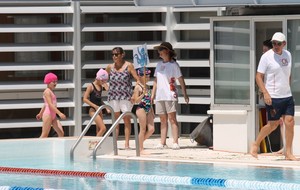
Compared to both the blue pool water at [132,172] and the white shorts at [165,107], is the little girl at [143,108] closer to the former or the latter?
the white shorts at [165,107]

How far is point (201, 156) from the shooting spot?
54.5 feet

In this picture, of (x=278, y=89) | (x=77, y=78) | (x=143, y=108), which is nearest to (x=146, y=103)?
(x=143, y=108)

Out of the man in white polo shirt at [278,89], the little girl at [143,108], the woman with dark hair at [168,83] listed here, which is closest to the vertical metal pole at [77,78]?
the woman with dark hair at [168,83]

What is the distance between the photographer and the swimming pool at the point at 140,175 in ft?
41.2

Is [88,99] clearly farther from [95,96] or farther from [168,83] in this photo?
[168,83]

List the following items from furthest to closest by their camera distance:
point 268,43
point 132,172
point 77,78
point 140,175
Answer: point 77,78 → point 268,43 → point 132,172 → point 140,175

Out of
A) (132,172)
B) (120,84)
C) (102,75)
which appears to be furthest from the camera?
(102,75)

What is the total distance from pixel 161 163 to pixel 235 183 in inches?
106

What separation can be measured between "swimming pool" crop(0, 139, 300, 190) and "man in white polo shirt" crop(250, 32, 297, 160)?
1.07m

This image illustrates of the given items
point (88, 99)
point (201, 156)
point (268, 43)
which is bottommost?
point (201, 156)

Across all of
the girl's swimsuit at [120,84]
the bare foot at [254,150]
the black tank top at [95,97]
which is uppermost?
the girl's swimsuit at [120,84]

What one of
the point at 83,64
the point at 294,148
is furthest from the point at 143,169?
the point at 83,64

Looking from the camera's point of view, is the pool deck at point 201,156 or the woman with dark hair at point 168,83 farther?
the woman with dark hair at point 168,83

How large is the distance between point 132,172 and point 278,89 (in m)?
2.55
